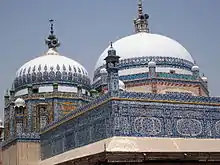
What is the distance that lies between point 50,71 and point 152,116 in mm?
11914

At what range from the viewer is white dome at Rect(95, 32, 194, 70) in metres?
23.0

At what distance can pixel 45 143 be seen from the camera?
20.9m

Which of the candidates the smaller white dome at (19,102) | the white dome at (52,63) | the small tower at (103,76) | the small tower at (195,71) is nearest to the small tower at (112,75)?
the small tower at (103,76)

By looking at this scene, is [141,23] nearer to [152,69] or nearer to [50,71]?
[152,69]

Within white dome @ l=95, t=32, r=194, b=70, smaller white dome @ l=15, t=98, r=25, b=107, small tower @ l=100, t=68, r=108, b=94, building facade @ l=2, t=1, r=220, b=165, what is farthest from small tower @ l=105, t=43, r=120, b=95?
smaller white dome @ l=15, t=98, r=25, b=107

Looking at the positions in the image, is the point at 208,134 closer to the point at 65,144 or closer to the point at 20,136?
the point at 65,144

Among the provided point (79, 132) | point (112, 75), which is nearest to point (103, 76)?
point (79, 132)

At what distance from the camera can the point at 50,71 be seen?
24.8m

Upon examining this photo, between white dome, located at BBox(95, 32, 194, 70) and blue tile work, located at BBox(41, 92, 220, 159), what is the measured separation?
7.95 metres

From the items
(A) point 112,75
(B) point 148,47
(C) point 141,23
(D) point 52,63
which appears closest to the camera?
(A) point 112,75

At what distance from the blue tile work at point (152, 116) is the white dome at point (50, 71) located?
30.3 ft

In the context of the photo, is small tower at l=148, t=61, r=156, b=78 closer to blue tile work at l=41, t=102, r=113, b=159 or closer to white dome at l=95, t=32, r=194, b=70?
white dome at l=95, t=32, r=194, b=70

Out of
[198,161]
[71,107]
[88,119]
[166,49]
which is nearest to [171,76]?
[166,49]

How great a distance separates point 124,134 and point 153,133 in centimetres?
103
